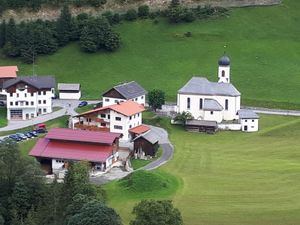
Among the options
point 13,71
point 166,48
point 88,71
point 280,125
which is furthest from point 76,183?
point 166,48

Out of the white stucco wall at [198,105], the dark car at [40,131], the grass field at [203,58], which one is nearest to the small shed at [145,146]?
the dark car at [40,131]

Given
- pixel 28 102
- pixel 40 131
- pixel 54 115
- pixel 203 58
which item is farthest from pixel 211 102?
pixel 28 102

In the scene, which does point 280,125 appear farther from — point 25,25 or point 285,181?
point 25,25

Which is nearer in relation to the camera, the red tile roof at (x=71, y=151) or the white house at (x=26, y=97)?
the red tile roof at (x=71, y=151)

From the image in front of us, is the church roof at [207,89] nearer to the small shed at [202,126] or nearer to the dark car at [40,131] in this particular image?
the small shed at [202,126]

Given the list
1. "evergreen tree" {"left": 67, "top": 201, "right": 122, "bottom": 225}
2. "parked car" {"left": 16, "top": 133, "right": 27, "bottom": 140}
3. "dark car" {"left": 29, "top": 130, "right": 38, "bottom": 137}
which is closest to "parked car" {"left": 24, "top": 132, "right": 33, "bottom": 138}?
"dark car" {"left": 29, "top": 130, "right": 38, "bottom": 137}
